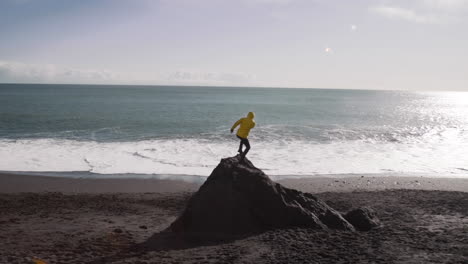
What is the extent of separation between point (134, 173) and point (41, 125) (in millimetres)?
21799

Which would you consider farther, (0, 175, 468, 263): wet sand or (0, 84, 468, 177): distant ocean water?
(0, 84, 468, 177): distant ocean water

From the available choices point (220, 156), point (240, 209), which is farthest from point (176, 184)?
point (240, 209)

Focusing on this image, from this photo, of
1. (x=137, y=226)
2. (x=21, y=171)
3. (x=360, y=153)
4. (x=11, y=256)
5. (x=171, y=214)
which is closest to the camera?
(x=11, y=256)

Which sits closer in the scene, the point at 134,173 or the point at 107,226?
the point at 107,226

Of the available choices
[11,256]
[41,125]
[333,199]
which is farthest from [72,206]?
[41,125]

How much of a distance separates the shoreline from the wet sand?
0.25ft

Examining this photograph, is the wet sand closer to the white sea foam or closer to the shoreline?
the shoreline

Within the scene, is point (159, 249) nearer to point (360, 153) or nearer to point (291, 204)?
point (291, 204)

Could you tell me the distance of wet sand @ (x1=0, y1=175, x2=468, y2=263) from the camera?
7.70 meters

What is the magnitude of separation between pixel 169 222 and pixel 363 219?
205 inches

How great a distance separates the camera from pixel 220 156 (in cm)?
2136

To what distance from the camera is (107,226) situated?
9.66 meters

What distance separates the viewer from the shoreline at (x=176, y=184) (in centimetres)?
1432

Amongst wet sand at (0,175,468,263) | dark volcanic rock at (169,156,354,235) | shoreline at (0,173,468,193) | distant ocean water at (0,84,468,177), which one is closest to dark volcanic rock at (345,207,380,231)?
wet sand at (0,175,468,263)
